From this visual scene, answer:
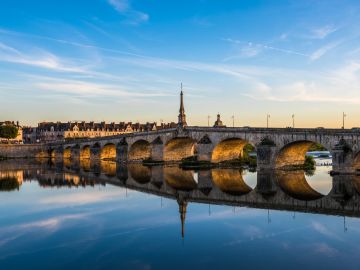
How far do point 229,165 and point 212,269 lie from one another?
4297cm

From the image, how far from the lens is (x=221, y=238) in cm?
1950

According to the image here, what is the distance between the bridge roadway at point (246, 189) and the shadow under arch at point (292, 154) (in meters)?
2.46

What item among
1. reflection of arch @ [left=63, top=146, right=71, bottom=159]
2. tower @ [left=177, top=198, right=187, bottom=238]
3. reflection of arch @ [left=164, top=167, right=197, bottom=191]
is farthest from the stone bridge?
tower @ [left=177, top=198, right=187, bottom=238]

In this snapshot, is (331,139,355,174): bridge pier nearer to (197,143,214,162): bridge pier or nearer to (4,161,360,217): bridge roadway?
(4,161,360,217): bridge roadway

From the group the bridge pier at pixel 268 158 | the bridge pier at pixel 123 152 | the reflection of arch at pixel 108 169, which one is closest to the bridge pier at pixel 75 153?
the bridge pier at pixel 123 152

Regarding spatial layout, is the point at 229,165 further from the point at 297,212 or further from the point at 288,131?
the point at 297,212

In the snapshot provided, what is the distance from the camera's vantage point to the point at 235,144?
2290 inches

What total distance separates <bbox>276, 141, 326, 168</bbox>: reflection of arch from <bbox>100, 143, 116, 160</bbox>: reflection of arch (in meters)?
39.8

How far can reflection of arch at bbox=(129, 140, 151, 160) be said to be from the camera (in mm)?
73375

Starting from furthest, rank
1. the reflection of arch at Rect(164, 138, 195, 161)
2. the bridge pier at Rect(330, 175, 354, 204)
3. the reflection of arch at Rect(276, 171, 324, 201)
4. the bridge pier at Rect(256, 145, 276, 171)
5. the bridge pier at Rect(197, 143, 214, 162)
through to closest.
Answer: the reflection of arch at Rect(164, 138, 195, 161)
the bridge pier at Rect(197, 143, 214, 162)
the bridge pier at Rect(256, 145, 276, 171)
the reflection of arch at Rect(276, 171, 324, 201)
the bridge pier at Rect(330, 175, 354, 204)

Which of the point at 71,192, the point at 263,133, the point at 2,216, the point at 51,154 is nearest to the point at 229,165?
the point at 263,133

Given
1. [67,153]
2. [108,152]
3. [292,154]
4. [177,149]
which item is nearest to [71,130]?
[67,153]

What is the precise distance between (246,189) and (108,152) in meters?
54.8

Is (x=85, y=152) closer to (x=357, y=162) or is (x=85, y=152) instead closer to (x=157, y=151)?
(x=157, y=151)
